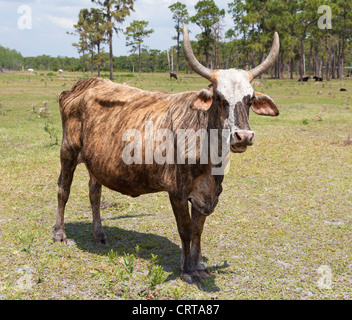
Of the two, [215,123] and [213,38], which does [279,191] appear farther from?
[213,38]

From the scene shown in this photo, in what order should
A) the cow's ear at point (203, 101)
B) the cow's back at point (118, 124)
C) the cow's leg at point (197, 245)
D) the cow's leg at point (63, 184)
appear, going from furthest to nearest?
the cow's leg at point (63, 184) → the cow's leg at point (197, 245) → the cow's back at point (118, 124) → the cow's ear at point (203, 101)

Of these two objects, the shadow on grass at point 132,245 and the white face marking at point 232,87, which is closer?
the white face marking at point 232,87

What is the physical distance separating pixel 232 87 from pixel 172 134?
0.87m

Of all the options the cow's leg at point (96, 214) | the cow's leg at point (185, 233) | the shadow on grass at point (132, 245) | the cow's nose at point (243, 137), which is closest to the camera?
the cow's nose at point (243, 137)

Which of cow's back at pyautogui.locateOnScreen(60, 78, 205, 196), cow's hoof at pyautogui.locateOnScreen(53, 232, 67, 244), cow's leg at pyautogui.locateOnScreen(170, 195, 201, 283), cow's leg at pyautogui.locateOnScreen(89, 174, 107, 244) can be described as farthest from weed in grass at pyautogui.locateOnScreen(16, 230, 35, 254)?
cow's leg at pyautogui.locateOnScreen(170, 195, 201, 283)

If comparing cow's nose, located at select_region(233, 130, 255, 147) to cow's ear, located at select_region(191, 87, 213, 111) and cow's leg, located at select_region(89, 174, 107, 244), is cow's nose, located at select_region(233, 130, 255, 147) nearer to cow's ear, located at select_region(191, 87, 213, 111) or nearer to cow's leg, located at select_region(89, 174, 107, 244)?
cow's ear, located at select_region(191, 87, 213, 111)

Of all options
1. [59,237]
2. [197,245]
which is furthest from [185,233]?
[59,237]

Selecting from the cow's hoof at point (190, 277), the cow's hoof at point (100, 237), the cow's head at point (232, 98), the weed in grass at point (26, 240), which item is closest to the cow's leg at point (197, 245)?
the cow's hoof at point (190, 277)

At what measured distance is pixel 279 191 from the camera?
6980 millimetres

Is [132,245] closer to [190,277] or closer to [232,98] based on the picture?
[190,277]

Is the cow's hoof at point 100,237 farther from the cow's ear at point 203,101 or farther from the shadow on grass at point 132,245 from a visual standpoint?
the cow's ear at point 203,101

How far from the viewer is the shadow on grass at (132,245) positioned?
438 centimetres

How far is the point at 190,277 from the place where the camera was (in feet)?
12.9
